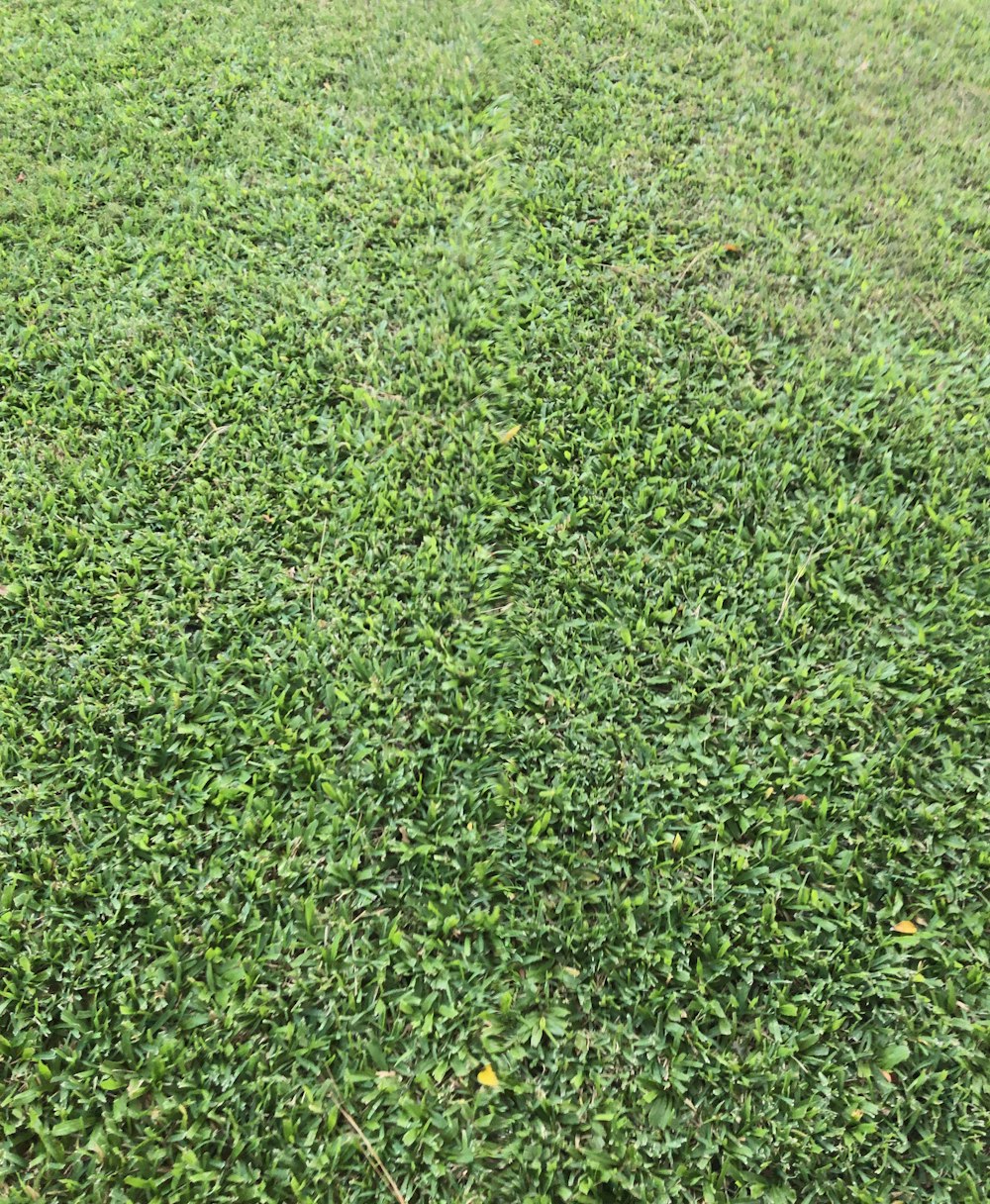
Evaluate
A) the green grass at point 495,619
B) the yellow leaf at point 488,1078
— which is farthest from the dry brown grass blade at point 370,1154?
the yellow leaf at point 488,1078

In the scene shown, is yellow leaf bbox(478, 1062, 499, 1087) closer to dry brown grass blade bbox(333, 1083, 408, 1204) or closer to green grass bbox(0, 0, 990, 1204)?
green grass bbox(0, 0, 990, 1204)

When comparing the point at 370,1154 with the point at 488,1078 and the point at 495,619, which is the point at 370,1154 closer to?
the point at 488,1078

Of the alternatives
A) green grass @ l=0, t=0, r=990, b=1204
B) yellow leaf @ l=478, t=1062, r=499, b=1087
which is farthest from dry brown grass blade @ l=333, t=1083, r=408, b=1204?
yellow leaf @ l=478, t=1062, r=499, b=1087

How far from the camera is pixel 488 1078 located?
188 centimetres

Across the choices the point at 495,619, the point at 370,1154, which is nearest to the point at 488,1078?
the point at 370,1154

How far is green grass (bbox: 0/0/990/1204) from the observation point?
187cm

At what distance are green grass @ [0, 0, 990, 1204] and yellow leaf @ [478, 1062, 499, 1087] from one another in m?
0.02

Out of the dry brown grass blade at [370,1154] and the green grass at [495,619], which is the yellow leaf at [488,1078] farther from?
the dry brown grass blade at [370,1154]

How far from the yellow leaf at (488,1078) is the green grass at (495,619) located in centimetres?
2

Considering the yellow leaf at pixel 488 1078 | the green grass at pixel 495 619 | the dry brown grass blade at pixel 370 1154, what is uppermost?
the green grass at pixel 495 619

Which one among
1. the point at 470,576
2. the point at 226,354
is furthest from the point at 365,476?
the point at 226,354

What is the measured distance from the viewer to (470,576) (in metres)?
2.59

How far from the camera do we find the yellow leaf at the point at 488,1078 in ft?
6.14

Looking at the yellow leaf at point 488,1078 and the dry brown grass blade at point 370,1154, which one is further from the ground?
the yellow leaf at point 488,1078
